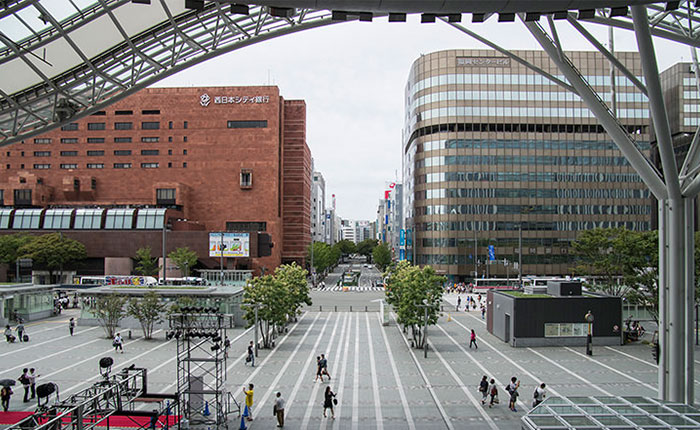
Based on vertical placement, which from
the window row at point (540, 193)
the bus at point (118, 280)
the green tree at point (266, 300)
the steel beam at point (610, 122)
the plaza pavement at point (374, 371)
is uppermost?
the window row at point (540, 193)

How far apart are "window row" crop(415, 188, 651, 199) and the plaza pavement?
48570 mm

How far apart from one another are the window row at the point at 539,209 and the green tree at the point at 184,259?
41.6 metres

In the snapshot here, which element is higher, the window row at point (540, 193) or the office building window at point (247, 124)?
the office building window at point (247, 124)

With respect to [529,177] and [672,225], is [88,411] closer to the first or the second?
[672,225]

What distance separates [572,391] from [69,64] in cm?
2663

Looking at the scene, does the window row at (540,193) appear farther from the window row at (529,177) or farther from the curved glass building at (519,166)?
the window row at (529,177)

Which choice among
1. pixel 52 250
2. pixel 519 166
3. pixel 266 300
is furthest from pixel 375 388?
pixel 519 166

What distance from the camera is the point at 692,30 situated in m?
18.2

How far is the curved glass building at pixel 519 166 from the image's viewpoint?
290 ft

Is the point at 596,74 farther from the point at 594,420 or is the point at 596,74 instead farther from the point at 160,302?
the point at 594,420

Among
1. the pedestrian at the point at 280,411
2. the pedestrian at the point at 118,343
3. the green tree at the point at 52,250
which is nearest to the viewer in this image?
the pedestrian at the point at 280,411

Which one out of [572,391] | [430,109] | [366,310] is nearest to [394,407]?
[572,391]

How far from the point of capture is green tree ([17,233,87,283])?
7200 cm

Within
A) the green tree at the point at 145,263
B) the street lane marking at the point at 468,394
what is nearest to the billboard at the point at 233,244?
the green tree at the point at 145,263
